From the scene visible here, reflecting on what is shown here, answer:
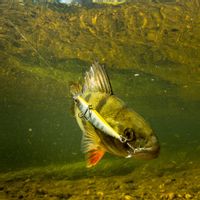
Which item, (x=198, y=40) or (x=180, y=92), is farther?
(x=180, y=92)

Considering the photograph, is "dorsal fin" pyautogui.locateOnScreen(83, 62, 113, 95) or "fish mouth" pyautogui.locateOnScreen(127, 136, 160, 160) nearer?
"fish mouth" pyautogui.locateOnScreen(127, 136, 160, 160)

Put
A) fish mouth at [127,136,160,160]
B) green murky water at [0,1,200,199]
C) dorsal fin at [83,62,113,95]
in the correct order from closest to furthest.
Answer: fish mouth at [127,136,160,160]
dorsal fin at [83,62,113,95]
green murky water at [0,1,200,199]

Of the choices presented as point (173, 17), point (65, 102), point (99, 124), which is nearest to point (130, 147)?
point (99, 124)

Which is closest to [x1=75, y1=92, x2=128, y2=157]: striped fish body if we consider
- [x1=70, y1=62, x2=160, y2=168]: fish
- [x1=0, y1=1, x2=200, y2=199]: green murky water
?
[x1=70, y1=62, x2=160, y2=168]: fish

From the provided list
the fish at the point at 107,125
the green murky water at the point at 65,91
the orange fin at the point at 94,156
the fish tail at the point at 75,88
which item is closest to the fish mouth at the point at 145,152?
the fish at the point at 107,125

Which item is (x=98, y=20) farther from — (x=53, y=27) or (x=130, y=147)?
(x=130, y=147)

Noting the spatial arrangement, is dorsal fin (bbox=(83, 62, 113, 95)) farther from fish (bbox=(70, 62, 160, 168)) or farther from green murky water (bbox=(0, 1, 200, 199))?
green murky water (bbox=(0, 1, 200, 199))

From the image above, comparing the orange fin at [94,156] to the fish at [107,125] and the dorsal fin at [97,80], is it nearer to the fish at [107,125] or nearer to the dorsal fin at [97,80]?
the fish at [107,125]

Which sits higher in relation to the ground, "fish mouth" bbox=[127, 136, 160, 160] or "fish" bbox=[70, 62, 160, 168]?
"fish" bbox=[70, 62, 160, 168]
